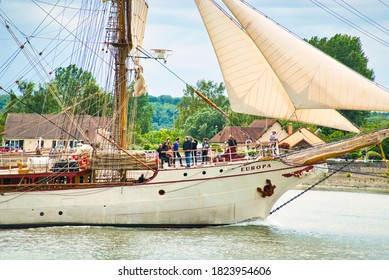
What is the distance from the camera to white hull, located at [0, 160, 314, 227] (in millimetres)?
34875

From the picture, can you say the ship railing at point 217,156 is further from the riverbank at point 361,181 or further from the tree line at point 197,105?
the tree line at point 197,105

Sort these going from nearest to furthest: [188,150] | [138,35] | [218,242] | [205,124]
→ 1. [218,242]
2. [188,150]
3. [138,35]
4. [205,124]

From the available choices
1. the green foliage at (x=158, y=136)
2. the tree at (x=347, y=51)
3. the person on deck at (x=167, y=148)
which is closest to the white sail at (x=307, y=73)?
the person on deck at (x=167, y=148)

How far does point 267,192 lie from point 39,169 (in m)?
9.78

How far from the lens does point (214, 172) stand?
34.8 meters

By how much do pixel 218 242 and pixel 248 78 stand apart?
23.8 ft

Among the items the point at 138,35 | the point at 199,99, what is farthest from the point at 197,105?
the point at 138,35

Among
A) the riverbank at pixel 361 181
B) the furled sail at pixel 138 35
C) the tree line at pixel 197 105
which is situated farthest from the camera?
the tree line at pixel 197 105

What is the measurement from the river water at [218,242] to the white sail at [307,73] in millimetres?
5162

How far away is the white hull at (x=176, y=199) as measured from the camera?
3488 cm

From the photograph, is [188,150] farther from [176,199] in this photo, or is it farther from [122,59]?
[122,59]

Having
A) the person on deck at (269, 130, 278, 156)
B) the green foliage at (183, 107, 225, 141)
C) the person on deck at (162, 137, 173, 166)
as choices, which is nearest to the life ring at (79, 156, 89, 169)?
the person on deck at (162, 137, 173, 166)

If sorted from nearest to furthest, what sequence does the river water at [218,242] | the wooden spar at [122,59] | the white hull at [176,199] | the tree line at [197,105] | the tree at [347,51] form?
1. the river water at [218,242]
2. the white hull at [176,199]
3. the wooden spar at [122,59]
4. the tree line at [197,105]
5. the tree at [347,51]

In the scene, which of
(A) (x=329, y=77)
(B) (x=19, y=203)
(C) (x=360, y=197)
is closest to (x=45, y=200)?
(B) (x=19, y=203)
